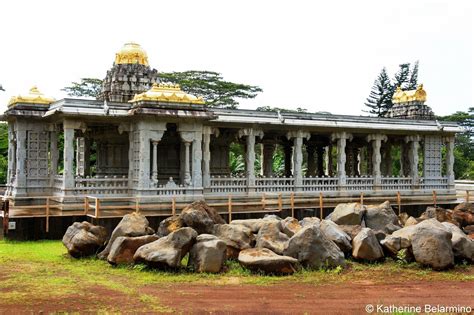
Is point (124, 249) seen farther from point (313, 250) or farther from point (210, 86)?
point (210, 86)

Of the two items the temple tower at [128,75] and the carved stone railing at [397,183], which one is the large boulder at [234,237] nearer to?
the temple tower at [128,75]

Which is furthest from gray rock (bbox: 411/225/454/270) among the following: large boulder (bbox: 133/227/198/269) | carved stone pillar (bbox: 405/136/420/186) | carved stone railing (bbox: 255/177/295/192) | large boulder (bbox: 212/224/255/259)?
carved stone pillar (bbox: 405/136/420/186)

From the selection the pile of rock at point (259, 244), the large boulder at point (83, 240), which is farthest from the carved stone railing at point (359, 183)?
the large boulder at point (83, 240)

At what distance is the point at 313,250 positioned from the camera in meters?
14.2

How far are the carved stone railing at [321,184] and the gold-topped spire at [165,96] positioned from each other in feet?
25.4

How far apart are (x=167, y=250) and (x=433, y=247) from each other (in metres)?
7.00

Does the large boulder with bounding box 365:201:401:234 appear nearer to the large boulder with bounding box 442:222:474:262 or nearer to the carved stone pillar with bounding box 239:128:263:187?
the large boulder with bounding box 442:222:474:262

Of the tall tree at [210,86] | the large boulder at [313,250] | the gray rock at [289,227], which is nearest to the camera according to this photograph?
the large boulder at [313,250]

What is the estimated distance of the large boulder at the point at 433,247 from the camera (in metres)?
14.4

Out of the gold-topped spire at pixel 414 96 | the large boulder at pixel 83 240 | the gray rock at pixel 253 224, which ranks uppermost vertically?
the gold-topped spire at pixel 414 96

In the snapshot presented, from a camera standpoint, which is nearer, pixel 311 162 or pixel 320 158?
pixel 311 162

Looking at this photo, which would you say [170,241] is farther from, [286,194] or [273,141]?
[273,141]

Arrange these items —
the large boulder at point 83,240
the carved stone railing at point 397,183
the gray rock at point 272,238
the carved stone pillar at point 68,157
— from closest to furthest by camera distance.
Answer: the gray rock at point 272,238 → the large boulder at point 83,240 → the carved stone pillar at point 68,157 → the carved stone railing at point 397,183

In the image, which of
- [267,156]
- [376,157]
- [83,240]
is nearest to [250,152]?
[267,156]
